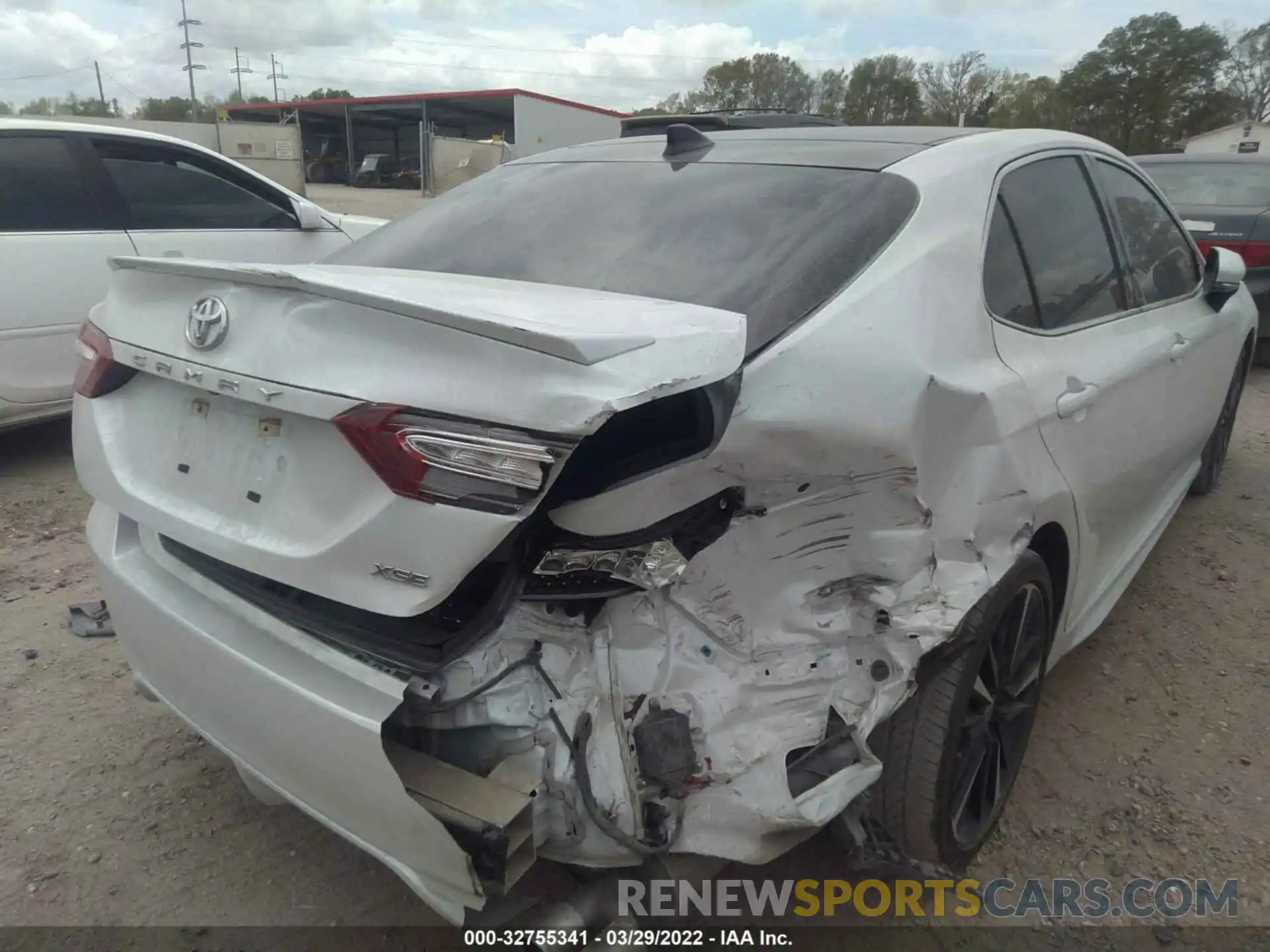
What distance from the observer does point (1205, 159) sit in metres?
7.61

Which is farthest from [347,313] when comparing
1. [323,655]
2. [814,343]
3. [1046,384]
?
[1046,384]

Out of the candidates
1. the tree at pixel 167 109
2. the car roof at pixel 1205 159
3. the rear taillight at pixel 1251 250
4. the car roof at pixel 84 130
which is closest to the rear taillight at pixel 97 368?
the car roof at pixel 84 130

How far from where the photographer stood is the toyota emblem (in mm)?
1606

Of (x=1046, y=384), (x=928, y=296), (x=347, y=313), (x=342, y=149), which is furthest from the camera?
(x=342, y=149)

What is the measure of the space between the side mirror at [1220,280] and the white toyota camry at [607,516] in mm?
1707

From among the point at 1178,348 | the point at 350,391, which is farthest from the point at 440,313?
the point at 1178,348

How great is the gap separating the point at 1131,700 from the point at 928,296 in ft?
5.80

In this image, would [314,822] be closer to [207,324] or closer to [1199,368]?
[207,324]

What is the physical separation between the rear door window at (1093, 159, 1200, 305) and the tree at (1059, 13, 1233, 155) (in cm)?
4564

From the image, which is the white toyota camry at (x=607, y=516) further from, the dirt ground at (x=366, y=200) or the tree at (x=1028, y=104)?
the tree at (x=1028, y=104)

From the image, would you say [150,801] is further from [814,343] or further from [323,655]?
[814,343]

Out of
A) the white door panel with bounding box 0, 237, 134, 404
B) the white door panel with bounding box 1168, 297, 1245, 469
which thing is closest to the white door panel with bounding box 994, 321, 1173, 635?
the white door panel with bounding box 1168, 297, 1245, 469

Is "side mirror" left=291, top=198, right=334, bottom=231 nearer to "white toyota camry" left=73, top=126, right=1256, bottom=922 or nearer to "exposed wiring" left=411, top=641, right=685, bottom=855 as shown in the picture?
"white toyota camry" left=73, top=126, right=1256, bottom=922

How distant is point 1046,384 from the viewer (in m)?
2.13
